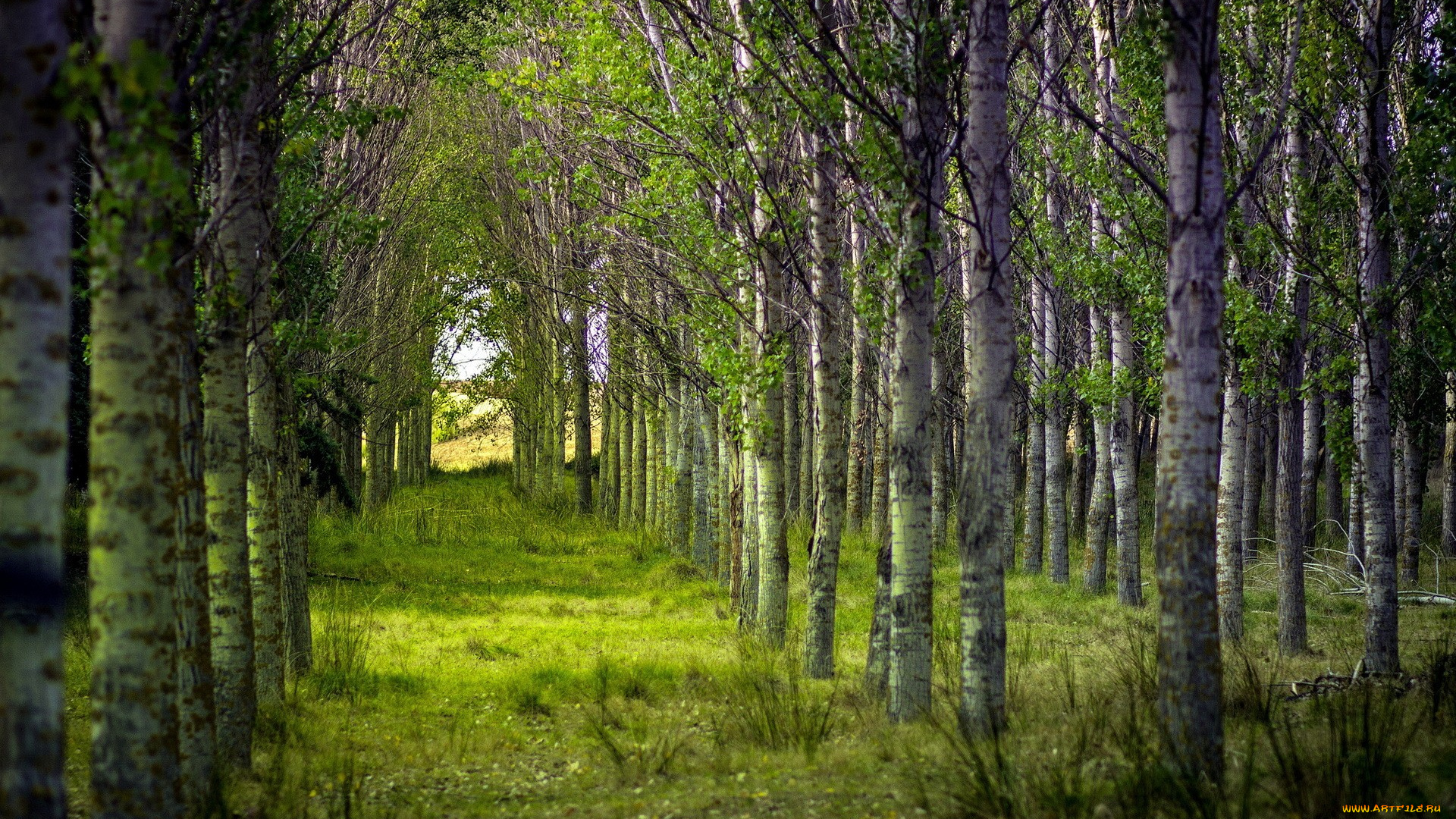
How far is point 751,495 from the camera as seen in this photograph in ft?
41.2

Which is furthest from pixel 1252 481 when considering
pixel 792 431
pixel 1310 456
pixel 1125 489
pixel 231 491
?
pixel 231 491

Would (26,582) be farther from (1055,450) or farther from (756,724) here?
(1055,450)

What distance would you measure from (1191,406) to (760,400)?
18.5ft

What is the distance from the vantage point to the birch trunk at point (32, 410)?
2598 millimetres

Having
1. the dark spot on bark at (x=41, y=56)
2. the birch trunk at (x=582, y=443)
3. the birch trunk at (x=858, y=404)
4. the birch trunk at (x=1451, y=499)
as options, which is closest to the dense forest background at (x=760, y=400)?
the dark spot on bark at (x=41, y=56)

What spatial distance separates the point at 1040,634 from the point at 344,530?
15.3 m

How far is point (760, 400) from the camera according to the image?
10320 millimetres

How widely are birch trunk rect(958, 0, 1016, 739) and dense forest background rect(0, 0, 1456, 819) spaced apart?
0.03m

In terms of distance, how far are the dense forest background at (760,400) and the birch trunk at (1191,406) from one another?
26 millimetres

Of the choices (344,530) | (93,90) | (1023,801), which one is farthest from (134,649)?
(344,530)

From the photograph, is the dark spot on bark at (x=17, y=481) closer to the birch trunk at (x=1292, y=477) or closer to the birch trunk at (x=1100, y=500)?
the birch trunk at (x=1292, y=477)

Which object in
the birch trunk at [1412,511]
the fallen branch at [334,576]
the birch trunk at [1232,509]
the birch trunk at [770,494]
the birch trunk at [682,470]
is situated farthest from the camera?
the birch trunk at [682,470]

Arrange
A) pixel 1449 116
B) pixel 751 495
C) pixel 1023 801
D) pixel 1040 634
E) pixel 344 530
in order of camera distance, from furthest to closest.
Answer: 1. pixel 344 530
2. pixel 751 495
3. pixel 1040 634
4. pixel 1449 116
5. pixel 1023 801

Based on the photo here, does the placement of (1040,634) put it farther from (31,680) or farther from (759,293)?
(31,680)
